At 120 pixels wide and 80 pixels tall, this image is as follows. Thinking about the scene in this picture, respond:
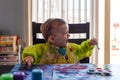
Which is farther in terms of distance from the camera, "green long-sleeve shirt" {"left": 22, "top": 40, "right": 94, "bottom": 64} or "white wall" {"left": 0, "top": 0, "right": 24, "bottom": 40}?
"white wall" {"left": 0, "top": 0, "right": 24, "bottom": 40}

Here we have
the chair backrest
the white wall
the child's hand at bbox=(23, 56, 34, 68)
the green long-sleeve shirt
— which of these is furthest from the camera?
the white wall

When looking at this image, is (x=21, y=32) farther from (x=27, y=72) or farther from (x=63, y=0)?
(x=27, y=72)

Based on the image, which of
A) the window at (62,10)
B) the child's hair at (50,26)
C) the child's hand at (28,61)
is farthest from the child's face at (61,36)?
the window at (62,10)

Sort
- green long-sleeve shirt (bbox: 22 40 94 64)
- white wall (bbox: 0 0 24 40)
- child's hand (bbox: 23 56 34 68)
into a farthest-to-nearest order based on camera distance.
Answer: white wall (bbox: 0 0 24 40) < green long-sleeve shirt (bbox: 22 40 94 64) < child's hand (bbox: 23 56 34 68)

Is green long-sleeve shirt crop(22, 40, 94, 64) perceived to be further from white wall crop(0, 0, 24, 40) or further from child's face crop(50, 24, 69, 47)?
white wall crop(0, 0, 24, 40)

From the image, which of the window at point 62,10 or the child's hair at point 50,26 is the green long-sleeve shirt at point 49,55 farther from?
the window at point 62,10

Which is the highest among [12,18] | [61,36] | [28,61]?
[12,18]

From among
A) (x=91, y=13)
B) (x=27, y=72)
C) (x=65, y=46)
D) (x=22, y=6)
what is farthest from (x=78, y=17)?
(x=27, y=72)

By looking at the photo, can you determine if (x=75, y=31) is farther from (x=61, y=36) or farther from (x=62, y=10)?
(x=62, y=10)

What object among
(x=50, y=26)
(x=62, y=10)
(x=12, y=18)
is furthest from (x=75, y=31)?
(x=12, y=18)

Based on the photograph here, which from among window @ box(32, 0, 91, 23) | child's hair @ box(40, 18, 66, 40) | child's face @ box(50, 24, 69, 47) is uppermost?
window @ box(32, 0, 91, 23)

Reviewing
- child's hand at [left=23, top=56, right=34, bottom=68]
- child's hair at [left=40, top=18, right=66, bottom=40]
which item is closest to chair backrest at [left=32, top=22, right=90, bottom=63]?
child's hair at [left=40, top=18, right=66, bottom=40]

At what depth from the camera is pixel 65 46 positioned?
190 centimetres

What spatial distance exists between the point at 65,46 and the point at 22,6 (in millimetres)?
1254
